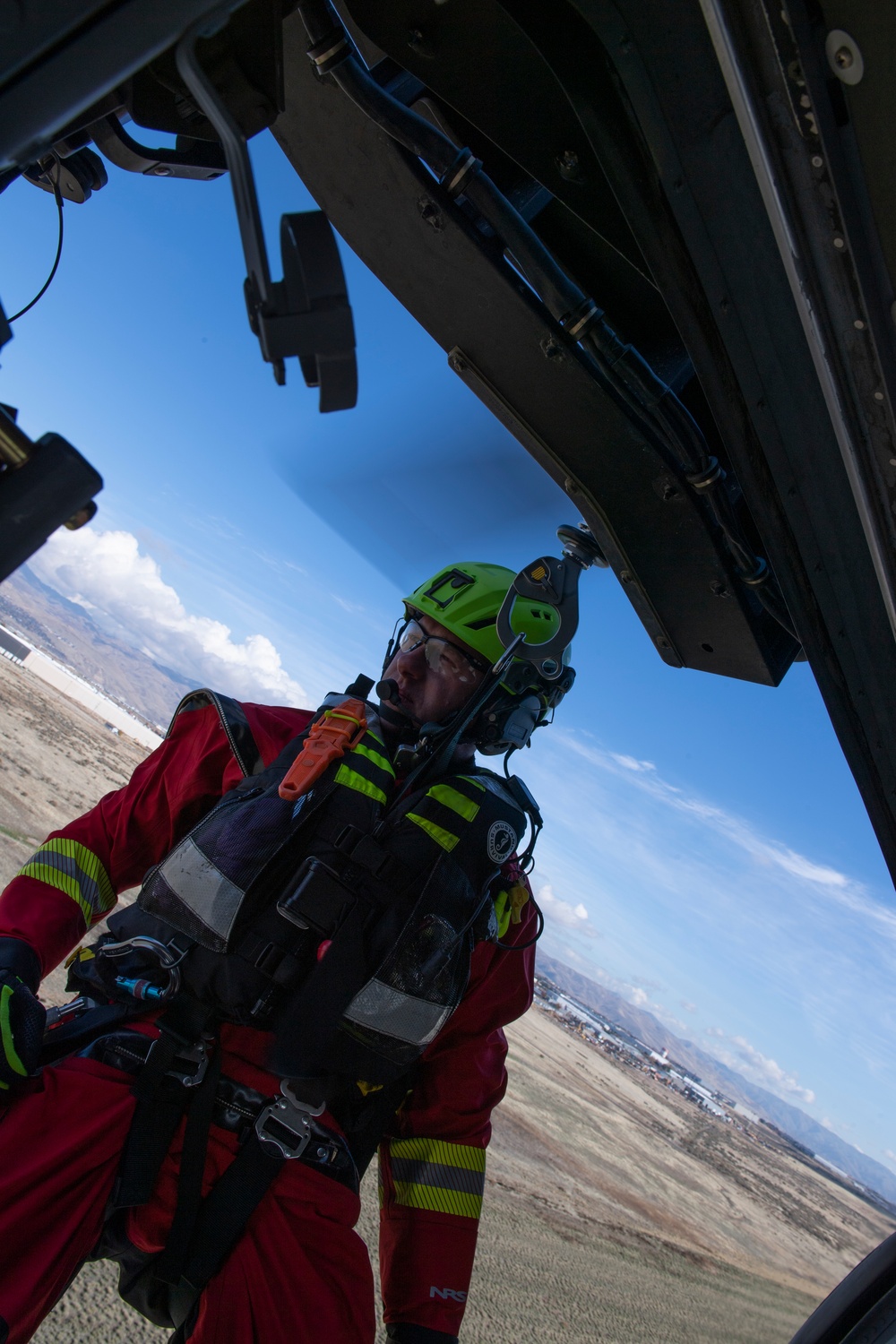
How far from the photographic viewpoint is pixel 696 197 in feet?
4.00

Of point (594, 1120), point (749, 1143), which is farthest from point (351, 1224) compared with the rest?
point (749, 1143)

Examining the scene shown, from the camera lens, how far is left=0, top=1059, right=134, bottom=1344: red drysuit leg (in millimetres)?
1725

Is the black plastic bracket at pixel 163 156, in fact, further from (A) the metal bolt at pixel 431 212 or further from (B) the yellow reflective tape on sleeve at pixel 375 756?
(B) the yellow reflective tape on sleeve at pixel 375 756

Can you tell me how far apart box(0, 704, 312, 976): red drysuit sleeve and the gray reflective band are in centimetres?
115

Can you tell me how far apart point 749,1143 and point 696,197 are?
98.1 ft

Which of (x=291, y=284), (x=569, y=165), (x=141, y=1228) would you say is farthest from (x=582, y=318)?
(x=141, y=1228)

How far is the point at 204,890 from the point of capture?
2.07 meters

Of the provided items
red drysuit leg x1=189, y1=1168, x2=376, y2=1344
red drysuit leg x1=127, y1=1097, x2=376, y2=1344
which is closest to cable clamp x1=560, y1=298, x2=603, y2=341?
red drysuit leg x1=127, y1=1097, x2=376, y2=1344

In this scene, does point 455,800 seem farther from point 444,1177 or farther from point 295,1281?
point 295,1281

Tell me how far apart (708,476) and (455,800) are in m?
1.09

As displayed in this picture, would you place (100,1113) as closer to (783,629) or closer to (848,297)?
(783,629)

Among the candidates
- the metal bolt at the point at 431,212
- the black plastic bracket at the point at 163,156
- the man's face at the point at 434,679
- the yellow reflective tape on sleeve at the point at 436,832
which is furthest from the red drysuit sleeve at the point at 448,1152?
the black plastic bracket at the point at 163,156

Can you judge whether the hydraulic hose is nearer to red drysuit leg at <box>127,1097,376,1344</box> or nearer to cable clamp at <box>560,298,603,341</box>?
cable clamp at <box>560,298,603,341</box>

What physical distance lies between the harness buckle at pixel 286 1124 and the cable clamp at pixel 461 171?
2.11 m
